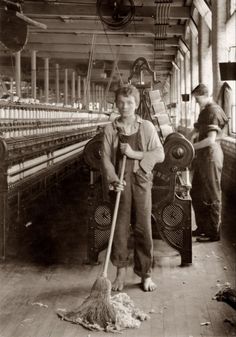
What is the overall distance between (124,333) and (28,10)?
7.41 m

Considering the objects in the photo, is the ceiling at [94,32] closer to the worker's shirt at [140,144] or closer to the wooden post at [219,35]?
the wooden post at [219,35]

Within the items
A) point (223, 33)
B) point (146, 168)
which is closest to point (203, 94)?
point (146, 168)

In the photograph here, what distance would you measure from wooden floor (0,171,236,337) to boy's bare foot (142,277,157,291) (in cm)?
4

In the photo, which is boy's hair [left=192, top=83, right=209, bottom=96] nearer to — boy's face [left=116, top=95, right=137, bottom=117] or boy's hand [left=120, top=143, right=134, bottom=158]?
boy's face [left=116, top=95, right=137, bottom=117]

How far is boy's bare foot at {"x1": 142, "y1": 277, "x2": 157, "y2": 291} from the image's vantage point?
133 inches

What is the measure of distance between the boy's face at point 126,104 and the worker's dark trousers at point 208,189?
1.52 metres

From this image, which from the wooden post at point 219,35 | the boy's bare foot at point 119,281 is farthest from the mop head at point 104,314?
the wooden post at point 219,35

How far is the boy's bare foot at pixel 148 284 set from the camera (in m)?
3.37

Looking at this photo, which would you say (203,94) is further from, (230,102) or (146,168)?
(230,102)

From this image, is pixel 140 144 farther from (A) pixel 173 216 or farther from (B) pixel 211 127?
(B) pixel 211 127

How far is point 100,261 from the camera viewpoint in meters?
4.08

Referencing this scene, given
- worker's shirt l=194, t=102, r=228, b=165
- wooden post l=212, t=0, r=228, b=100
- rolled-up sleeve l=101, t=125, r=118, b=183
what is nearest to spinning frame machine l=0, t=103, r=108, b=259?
rolled-up sleeve l=101, t=125, r=118, b=183

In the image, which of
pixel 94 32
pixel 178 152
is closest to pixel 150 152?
pixel 178 152

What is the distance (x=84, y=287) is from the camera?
346cm
